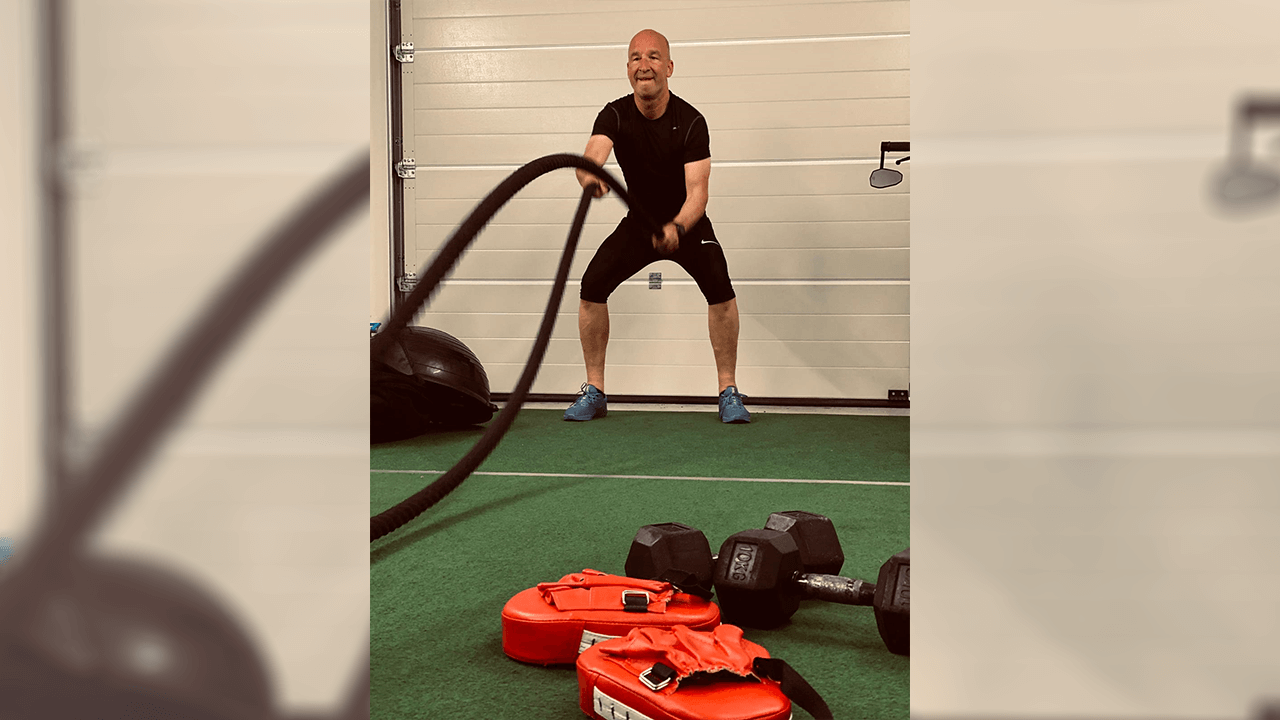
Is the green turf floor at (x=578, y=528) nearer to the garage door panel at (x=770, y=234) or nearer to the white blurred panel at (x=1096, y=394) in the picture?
the white blurred panel at (x=1096, y=394)

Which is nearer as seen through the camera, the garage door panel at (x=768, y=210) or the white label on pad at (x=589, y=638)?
the white label on pad at (x=589, y=638)

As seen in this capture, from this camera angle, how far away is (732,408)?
404 cm

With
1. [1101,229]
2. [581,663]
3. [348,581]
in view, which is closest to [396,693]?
[581,663]

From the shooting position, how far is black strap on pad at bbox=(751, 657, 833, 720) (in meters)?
0.93

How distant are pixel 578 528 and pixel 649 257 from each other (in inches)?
85.3

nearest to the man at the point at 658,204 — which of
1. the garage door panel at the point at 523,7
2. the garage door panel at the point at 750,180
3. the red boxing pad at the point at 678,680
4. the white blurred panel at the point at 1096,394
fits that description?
the garage door panel at the point at 750,180

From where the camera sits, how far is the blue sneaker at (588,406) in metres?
4.08

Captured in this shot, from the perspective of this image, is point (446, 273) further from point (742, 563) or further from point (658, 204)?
point (658, 204)

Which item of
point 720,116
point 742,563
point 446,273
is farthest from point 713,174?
point 446,273

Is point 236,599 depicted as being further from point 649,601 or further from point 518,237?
point 518,237

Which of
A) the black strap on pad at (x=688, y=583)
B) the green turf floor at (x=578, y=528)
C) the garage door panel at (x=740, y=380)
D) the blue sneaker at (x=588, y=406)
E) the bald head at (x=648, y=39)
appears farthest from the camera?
the garage door panel at (x=740, y=380)

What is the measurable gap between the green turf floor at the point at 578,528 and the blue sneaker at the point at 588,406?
13cm

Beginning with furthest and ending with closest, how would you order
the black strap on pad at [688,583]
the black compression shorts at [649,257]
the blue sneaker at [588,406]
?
the blue sneaker at [588,406] → the black compression shorts at [649,257] → the black strap on pad at [688,583]

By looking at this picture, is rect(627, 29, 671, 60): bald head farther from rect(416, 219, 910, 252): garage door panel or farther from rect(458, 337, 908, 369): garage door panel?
rect(458, 337, 908, 369): garage door panel
